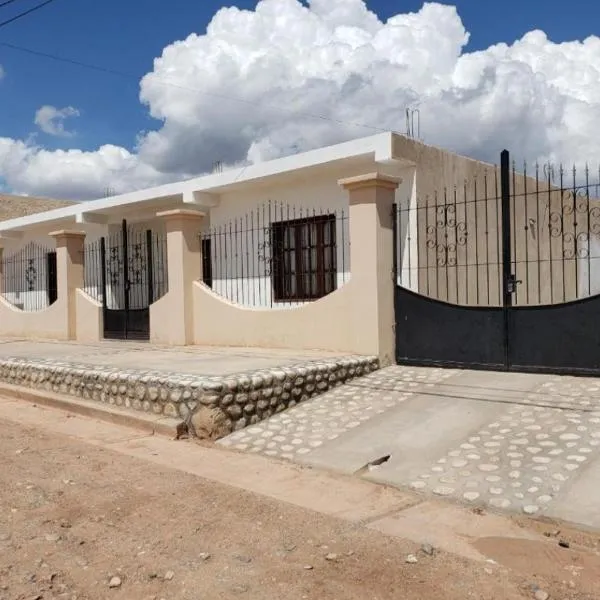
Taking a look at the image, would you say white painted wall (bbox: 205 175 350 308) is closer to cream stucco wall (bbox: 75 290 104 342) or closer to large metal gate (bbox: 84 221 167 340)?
large metal gate (bbox: 84 221 167 340)

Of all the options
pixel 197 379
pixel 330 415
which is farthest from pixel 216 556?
pixel 197 379

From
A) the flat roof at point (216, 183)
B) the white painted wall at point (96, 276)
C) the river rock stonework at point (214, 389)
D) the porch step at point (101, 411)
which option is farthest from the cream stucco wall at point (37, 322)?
the river rock stonework at point (214, 389)

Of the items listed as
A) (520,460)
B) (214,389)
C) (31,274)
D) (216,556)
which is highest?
(31,274)

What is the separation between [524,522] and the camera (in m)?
4.05

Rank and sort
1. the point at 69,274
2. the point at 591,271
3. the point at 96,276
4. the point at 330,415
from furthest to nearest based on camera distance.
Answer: the point at 96,276, the point at 591,271, the point at 69,274, the point at 330,415

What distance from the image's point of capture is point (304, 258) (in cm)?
1160

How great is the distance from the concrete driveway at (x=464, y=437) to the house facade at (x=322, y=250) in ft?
4.55

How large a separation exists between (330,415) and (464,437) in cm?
150

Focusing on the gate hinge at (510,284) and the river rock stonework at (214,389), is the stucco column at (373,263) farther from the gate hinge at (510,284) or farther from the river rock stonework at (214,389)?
the gate hinge at (510,284)

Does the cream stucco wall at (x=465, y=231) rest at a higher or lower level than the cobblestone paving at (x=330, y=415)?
higher

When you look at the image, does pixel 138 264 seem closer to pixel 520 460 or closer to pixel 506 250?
pixel 506 250

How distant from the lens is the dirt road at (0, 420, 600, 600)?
313 cm

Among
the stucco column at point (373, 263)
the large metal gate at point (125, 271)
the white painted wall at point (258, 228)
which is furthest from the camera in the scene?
the large metal gate at point (125, 271)

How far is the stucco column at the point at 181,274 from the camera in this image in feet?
36.3
